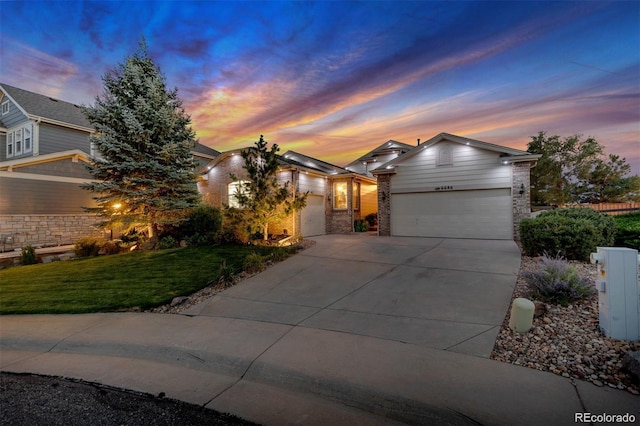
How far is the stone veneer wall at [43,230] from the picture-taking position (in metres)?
12.7

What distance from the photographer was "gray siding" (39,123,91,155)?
49.9 ft

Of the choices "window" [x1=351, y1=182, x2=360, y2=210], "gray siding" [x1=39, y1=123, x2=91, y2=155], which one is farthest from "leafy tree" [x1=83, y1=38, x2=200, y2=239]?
"window" [x1=351, y1=182, x2=360, y2=210]

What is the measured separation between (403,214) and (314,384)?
11484 mm

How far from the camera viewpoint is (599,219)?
7.95m

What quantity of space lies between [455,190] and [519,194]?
2.33m

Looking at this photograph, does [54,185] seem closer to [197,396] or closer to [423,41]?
[197,396]

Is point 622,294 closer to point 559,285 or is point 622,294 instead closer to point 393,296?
point 559,285

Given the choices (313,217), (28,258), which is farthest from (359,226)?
(28,258)

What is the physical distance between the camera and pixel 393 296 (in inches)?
215

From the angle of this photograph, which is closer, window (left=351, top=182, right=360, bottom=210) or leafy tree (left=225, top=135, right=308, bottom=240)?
leafy tree (left=225, top=135, right=308, bottom=240)

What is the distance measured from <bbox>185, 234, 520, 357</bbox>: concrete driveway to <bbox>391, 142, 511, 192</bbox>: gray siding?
411 centimetres

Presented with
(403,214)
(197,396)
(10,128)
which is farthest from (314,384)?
(10,128)

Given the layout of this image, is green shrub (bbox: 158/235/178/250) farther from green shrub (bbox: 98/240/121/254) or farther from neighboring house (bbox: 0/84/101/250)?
neighboring house (bbox: 0/84/101/250)

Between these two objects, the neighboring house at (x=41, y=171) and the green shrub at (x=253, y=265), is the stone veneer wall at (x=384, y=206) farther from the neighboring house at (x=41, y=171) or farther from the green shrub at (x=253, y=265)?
the neighboring house at (x=41, y=171)
